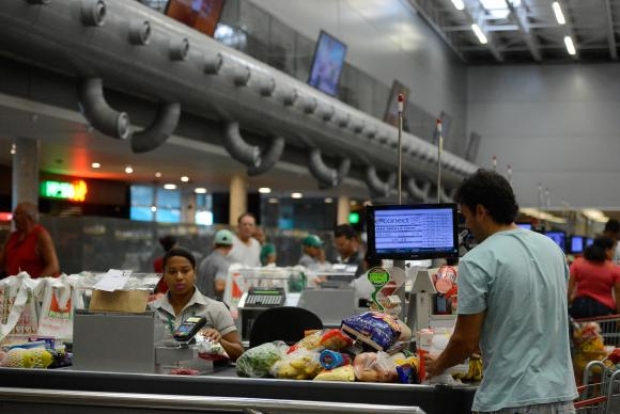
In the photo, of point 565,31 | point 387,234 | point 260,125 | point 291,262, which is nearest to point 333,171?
point 291,262

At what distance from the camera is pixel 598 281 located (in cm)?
1002

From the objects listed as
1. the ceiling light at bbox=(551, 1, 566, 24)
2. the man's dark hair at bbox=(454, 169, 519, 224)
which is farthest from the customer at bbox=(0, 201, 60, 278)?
the ceiling light at bbox=(551, 1, 566, 24)

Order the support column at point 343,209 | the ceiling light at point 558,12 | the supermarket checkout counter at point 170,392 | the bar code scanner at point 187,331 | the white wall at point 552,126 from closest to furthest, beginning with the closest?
the supermarket checkout counter at point 170,392 → the bar code scanner at point 187,331 → the ceiling light at point 558,12 → the support column at point 343,209 → the white wall at point 552,126

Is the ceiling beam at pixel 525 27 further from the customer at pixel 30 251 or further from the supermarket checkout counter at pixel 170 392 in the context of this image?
the supermarket checkout counter at pixel 170 392

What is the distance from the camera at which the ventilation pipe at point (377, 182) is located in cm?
2630

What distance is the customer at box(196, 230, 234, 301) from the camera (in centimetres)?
1012

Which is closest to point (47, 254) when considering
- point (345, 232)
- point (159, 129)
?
point (345, 232)

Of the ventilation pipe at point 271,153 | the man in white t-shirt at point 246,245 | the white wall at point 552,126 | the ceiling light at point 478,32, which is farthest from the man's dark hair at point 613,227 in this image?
the white wall at point 552,126

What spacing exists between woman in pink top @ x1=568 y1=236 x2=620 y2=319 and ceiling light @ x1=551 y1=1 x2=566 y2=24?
1979 cm

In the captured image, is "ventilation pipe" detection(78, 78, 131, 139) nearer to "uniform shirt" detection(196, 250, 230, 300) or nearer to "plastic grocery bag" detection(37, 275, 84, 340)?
"uniform shirt" detection(196, 250, 230, 300)

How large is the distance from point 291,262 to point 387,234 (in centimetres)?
2009

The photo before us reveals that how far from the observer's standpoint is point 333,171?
22125mm

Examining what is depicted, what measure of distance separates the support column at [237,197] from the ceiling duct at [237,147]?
30.5 feet

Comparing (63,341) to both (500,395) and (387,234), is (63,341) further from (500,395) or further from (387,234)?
(500,395)
